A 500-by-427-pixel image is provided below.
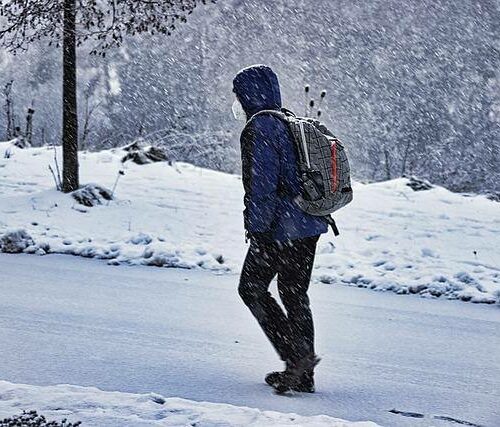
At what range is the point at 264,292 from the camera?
4773 millimetres

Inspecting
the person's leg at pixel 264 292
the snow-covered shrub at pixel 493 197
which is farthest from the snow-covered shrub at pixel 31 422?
the snow-covered shrub at pixel 493 197

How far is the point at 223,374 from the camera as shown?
5172 mm

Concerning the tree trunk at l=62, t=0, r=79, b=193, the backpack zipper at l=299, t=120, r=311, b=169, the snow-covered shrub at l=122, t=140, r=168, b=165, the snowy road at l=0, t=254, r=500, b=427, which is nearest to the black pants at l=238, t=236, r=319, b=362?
the snowy road at l=0, t=254, r=500, b=427

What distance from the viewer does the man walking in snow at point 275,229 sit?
4535mm

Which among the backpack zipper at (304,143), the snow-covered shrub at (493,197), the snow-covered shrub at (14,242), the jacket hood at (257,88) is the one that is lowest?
the snow-covered shrub at (14,242)

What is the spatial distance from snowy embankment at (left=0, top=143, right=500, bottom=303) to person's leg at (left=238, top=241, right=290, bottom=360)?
430cm

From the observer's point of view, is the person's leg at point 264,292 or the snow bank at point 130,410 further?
the person's leg at point 264,292

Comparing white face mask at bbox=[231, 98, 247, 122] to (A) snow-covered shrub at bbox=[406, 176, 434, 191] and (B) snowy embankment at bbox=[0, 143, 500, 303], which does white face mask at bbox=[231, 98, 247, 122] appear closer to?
(B) snowy embankment at bbox=[0, 143, 500, 303]

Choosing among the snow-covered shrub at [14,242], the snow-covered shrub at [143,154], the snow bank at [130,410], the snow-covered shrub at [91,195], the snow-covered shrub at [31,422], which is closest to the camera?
the snow-covered shrub at [31,422]

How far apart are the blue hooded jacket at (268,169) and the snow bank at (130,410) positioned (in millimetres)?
1018

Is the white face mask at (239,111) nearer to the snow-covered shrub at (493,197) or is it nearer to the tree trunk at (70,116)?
the tree trunk at (70,116)

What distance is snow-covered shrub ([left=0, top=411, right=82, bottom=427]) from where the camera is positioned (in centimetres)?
361

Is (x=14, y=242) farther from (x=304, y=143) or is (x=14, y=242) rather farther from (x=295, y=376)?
(x=304, y=143)

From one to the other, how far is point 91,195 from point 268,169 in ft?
26.1
